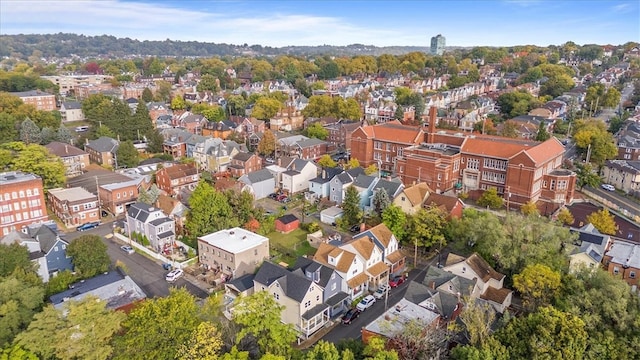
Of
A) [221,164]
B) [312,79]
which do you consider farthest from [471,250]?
[312,79]

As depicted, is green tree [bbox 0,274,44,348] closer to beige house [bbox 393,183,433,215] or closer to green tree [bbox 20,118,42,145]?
beige house [bbox 393,183,433,215]

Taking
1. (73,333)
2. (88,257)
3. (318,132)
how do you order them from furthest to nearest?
(318,132), (88,257), (73,333)

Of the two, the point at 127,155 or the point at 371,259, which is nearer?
the point at 371,259

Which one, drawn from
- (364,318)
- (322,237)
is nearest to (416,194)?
(322,237)

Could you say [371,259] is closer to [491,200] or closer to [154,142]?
[491,200]

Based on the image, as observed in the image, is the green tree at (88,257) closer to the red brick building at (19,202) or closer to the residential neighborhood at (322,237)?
the residential neighborhood at (322,237)

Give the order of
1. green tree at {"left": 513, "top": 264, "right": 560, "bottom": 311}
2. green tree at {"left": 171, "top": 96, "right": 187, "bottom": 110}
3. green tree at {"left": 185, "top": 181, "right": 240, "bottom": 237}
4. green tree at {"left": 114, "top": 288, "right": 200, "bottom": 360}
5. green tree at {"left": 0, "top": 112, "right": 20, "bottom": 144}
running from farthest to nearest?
1. green tree at {"left": 171, "top": 96, "right": 187, "bottom": 110}
2. green tree at {"left": 0, "top": 112, "right": 20, "bottom": 144}
3. green tree at {"left": 185, "top": 181, "right": 240, "bottom": 237}
4. green tree at {"left": 513, "top": 264, "right": 560, "bottom": 311}
5. green tree at {"left": 114, "top": 288, "right": 200, "bottom": 360}

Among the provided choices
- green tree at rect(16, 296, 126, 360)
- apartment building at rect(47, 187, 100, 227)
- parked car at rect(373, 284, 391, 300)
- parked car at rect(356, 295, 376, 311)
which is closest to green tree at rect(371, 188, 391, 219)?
parked car at rect(373, 284, 391, 300)
